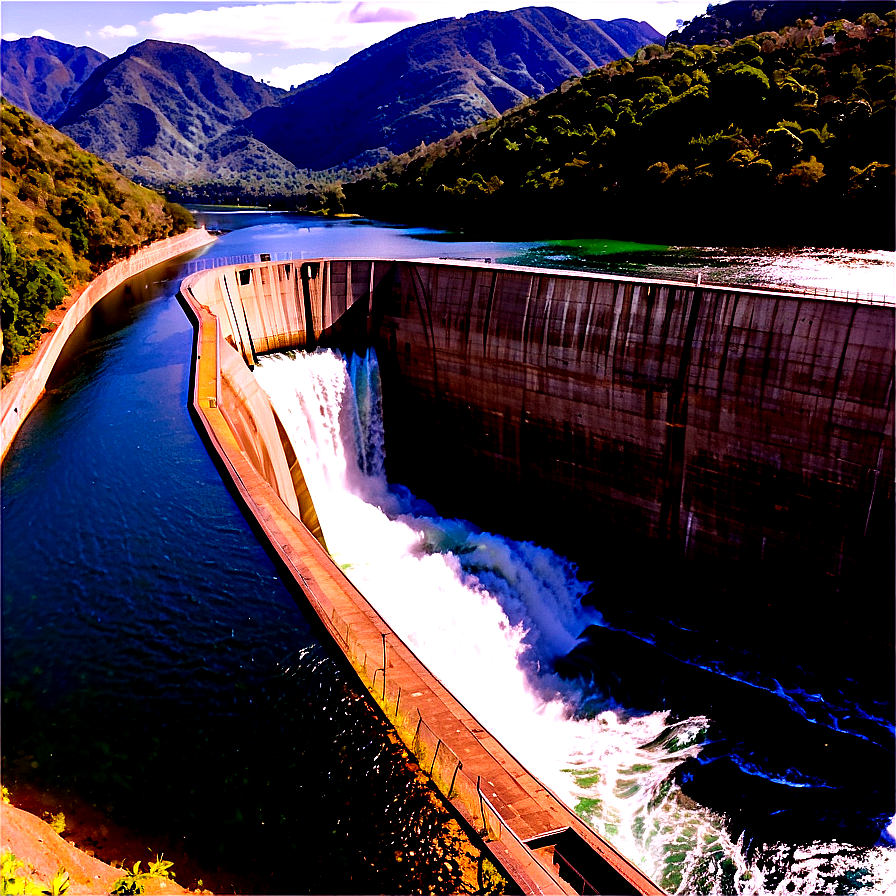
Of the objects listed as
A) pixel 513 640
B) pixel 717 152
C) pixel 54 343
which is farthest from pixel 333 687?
pixel 717 152

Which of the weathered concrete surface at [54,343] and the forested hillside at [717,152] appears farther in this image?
the forested hillside at [717,152]

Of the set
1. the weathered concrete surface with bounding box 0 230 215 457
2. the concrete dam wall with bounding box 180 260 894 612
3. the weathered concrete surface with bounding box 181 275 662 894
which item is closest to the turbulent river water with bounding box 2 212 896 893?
the weathered concrete surface with bounding box 181 275 662 894

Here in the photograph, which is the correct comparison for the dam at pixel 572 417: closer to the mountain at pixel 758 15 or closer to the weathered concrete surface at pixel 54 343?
the weathered concrete surface at pixel 54 343

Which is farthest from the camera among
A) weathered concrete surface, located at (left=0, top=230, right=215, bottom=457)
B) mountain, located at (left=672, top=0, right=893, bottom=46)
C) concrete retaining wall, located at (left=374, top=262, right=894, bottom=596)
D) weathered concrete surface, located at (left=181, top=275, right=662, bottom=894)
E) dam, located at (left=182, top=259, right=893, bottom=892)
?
mountain, located at (left=672, top=0, right=893, bottom=46)

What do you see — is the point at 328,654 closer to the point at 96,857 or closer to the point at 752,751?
the point at 96,857

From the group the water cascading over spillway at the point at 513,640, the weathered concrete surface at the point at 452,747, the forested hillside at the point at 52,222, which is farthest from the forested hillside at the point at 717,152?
the weathered concrete surface at the point at 452,747

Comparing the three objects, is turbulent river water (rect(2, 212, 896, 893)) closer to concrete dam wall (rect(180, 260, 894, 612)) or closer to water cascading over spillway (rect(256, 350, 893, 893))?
water cascading over spillway (rect(256, 350, 893, 893))
